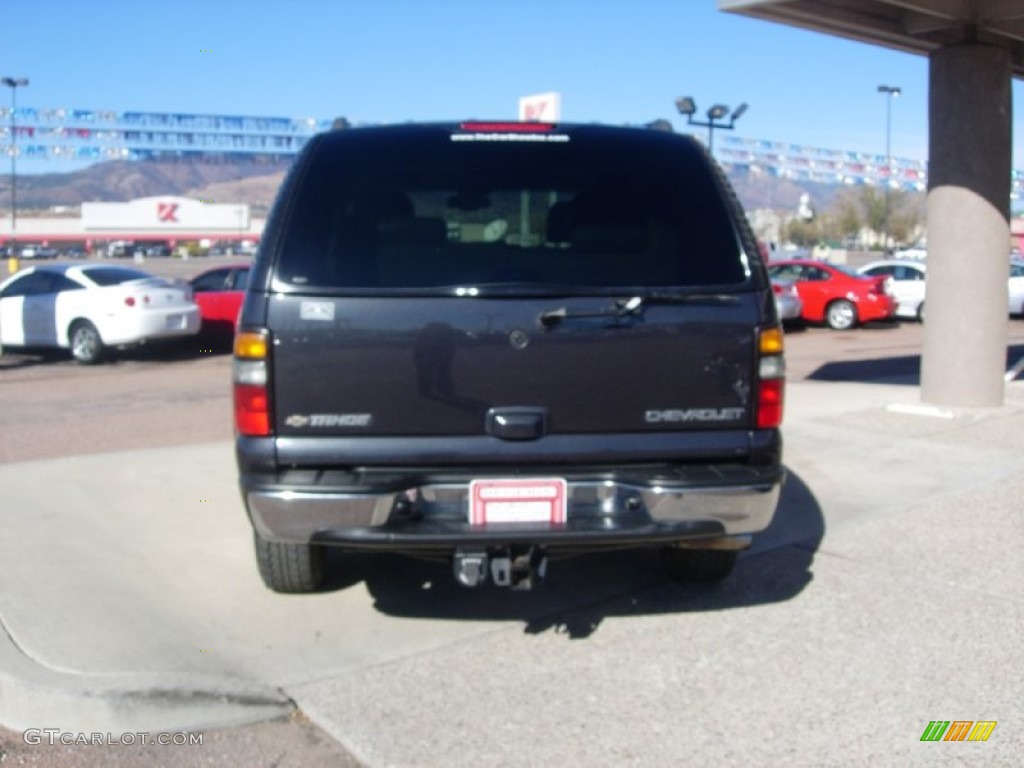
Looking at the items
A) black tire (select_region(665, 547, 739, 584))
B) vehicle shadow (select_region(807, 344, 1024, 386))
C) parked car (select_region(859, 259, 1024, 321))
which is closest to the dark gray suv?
black tire (select_region(665, 547, 739, 584))

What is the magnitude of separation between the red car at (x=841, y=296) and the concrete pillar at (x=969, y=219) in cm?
1246

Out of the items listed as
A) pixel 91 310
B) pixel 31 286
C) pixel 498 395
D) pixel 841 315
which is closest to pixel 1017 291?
pixel 841 315

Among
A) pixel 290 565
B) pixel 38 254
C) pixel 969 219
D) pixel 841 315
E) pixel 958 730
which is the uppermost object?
pixel 38 254

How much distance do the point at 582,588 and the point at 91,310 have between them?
42.3 ft

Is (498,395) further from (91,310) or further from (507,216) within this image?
(91,310)

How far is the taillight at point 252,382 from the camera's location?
4.26 m

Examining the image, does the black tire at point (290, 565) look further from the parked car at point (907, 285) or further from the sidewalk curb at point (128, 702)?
the parked car at point (907, 285)

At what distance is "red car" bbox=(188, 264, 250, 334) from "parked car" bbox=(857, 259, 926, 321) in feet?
42.2

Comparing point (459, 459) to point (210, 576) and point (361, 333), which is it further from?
point (210, 576)

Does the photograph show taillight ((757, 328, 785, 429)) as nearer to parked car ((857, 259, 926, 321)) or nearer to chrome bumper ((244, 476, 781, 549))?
chrome bumper ((244, 476, 781, 549))

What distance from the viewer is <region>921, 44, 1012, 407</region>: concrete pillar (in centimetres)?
1014

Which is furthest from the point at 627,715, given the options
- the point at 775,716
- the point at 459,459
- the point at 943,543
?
the point at 943,543

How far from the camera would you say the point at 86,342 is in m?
16.7

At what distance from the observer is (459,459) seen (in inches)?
169
